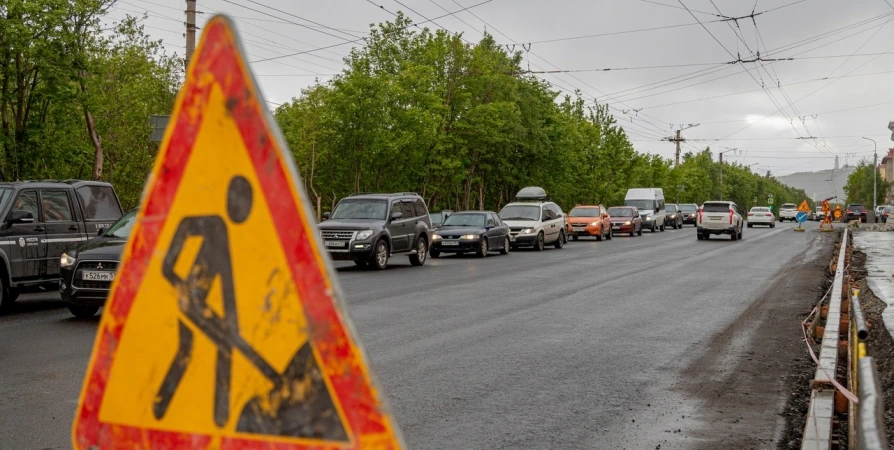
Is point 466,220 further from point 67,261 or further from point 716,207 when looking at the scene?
point 67,261

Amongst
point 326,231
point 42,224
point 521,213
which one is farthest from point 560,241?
point 42,224

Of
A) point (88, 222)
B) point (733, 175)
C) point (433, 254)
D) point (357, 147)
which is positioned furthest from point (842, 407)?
point (733, 175)

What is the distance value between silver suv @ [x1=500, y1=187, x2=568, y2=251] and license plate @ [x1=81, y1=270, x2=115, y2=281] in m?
23.0

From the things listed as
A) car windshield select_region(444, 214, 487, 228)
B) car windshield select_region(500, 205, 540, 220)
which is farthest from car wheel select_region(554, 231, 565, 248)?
car windshield select_region(444, 214, 487, 228)

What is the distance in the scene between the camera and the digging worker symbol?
76.9 inches

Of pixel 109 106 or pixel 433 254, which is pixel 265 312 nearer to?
pixel 433 254

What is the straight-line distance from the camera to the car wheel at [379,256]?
73.3 feet

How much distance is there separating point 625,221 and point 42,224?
40.1m

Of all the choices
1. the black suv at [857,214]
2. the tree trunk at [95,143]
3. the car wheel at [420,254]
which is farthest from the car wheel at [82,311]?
the black suv at [857,214]

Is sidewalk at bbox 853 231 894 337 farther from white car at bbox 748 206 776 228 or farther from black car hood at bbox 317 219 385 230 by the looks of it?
white car at bbox 748 206 776 228

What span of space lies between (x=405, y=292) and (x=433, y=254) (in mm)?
13957

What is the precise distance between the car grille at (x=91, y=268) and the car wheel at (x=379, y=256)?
10698 millimetres

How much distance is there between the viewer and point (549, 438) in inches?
239

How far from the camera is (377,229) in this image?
22.7 m
